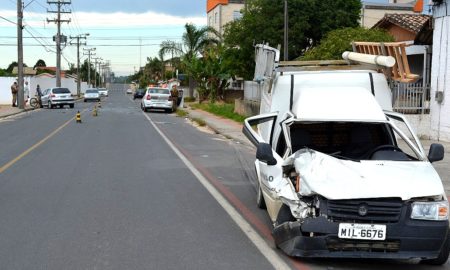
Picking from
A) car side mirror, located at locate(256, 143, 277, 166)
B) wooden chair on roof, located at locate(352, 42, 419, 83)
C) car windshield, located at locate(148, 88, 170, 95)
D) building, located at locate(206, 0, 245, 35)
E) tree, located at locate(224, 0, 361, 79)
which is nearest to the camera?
car side mirror, located at locate(256, 143, 277, 166)

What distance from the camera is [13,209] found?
28.1ft

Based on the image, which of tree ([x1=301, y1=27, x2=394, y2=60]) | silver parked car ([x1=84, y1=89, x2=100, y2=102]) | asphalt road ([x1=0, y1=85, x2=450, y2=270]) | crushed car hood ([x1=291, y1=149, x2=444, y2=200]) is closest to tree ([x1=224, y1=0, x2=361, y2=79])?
tree ([x1=301, y1=27, x2=394, y2=60])

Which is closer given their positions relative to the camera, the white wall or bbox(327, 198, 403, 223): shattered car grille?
bbox(327, 198, 403, 223): shattered car grille

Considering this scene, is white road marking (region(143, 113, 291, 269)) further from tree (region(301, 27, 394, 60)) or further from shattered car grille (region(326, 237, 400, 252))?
tree (region(301, 27, 394, 60))

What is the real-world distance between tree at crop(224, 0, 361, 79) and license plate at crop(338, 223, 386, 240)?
2753 cm

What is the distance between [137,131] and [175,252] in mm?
17012

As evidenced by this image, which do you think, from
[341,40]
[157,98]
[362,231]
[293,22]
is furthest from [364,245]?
[157,98]

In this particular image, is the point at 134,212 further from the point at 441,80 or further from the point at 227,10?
the point at 227,10

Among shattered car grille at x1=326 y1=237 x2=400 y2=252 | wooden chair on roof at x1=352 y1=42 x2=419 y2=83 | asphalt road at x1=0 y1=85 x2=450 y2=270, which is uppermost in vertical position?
wooden chair on roof at x1=352 y1=42 x2=419 y2=83

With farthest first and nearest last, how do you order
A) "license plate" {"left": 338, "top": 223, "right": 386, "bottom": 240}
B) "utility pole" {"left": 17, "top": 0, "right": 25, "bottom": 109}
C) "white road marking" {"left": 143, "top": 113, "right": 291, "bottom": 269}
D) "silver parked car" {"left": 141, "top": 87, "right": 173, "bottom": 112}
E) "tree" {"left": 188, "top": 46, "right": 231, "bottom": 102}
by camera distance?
"tree" {"left": 188, "top": 46, "right": 231, "bottom": 102} → "utility pole" {"left": 17, "top": 0, "right": 25, "bottom": 109} → "silver parked car" {"left": 141, "top": 87, "right": 173, "bottom": 112} → "white road marking" {"left": 143, "top": 113, "right": 291, "bottom": 269} → "license plate" {"left": 338, "top": 223, "right": 386, "bottom": 240}

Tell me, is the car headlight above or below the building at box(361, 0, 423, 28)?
below

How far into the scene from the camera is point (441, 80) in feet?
60.1

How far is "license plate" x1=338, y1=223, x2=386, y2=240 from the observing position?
556 centimetres

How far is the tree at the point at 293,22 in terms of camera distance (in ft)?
110
